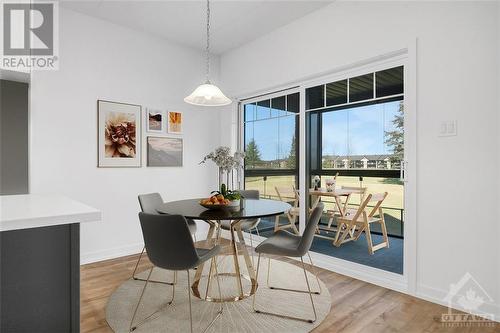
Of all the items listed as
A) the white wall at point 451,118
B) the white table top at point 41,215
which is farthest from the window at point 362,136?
the white table top at point 41,215

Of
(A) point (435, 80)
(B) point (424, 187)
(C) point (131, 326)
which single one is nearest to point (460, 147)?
(B) point (424, 187)

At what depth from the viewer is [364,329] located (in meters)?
2.18

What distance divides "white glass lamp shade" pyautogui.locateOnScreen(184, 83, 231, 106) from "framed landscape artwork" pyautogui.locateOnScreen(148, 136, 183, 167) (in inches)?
63.9

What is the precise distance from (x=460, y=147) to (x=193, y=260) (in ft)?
7.56

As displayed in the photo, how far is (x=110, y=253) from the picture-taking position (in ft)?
12.5

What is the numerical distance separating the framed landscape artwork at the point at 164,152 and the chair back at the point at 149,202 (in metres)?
0.99

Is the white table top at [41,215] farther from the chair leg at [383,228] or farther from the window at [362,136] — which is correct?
the chair leg at [383,228]

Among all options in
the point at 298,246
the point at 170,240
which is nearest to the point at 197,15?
the point at 170,240

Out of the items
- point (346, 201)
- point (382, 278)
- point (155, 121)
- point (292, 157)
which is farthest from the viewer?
point (155, 121)

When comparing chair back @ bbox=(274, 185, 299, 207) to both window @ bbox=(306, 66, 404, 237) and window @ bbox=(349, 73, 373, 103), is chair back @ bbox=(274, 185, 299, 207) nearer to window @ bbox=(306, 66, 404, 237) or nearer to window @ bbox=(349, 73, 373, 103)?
window @ bbox=(306, 66, 404, 237)

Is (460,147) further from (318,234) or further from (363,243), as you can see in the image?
(318,234)

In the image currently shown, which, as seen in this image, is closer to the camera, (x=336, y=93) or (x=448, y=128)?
(x=448, y=128)

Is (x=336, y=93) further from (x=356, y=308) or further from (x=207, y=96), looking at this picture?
(x=356, y=308)

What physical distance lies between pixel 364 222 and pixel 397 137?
3.50 ft
